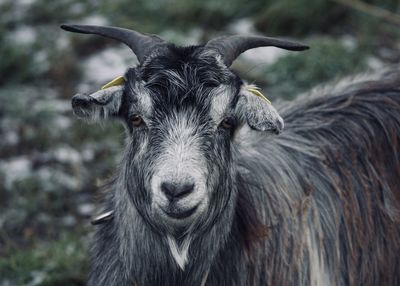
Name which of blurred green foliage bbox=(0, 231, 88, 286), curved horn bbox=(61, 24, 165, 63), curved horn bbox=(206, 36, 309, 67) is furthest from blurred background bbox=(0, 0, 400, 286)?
curved horn bbox=(206, 36, 309, 67)

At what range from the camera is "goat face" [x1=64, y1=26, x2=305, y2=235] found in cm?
389

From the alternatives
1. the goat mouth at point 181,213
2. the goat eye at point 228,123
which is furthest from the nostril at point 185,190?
the goat eye at point 228,123

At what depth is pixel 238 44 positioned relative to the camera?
438cm

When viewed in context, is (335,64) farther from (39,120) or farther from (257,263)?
(257,263)

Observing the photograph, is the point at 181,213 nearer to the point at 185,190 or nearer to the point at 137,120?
the point at 185,190

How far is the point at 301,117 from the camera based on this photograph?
203 inches

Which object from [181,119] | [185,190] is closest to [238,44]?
[181,119]

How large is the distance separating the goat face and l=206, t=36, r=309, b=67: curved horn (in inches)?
0.5

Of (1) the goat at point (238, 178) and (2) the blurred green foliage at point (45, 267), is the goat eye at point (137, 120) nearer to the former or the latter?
(1) the goat at point (238, 178)

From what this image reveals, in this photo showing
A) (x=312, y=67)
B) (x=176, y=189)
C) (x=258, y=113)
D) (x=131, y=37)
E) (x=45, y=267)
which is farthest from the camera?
(x=312, y=67)

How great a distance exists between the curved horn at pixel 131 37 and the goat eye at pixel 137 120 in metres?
0.31

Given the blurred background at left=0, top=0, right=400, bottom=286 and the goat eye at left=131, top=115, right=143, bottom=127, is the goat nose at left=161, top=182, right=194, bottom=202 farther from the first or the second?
the blurred background at left=0, top=0, right=400, bottom=286

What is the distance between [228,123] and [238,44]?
47 cm

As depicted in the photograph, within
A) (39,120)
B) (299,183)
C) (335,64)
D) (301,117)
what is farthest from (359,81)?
(39,120)
